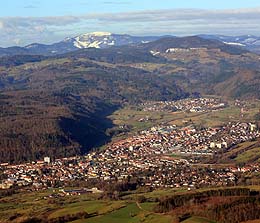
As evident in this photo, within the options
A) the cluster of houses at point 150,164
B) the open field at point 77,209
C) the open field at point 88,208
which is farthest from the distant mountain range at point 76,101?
the open field at point 77,209

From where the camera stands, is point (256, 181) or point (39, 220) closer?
point (39, 220)

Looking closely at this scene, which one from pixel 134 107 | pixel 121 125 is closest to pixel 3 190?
pixel 121 125

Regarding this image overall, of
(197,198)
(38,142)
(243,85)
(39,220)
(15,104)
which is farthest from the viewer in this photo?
(243,85)

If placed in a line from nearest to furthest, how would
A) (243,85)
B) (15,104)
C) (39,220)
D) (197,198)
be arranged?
(39,220)
(197,198)
(15,104)
(243,85)

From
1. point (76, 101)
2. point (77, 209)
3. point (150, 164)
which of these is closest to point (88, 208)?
point (77, 209)

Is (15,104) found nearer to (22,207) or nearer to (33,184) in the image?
(33,184)

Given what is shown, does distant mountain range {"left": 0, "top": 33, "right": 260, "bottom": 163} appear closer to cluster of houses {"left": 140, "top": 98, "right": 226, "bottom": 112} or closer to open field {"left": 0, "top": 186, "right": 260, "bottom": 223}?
cluster of houses {"left": 140, "top": 98, "right": 226, "bottom": 112}

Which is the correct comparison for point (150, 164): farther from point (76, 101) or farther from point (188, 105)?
point (188, 105)

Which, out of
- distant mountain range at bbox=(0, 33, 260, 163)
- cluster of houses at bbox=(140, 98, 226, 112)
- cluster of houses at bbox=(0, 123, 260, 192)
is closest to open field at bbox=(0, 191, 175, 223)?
cluster of houses at bbox=(0, 123, 260, 192)
